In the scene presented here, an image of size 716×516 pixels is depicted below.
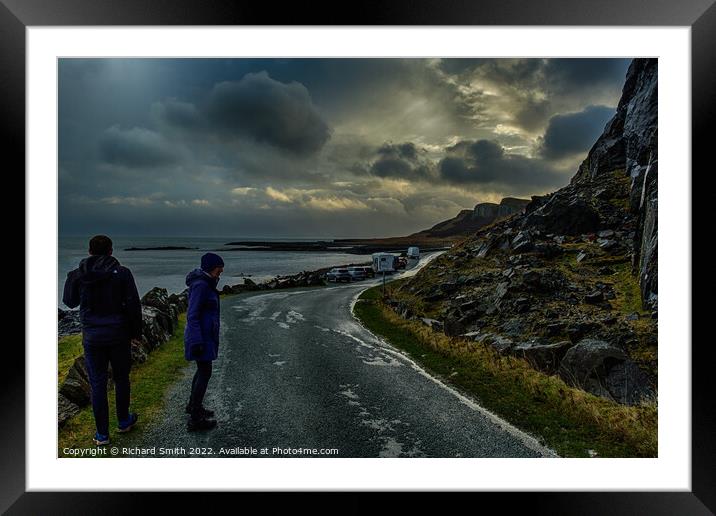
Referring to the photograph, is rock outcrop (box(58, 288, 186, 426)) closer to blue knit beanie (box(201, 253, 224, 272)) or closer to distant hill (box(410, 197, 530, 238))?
blue knit beanie (box(201, 253, 224, 272))

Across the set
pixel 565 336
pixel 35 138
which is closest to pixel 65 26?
pixel 35 138

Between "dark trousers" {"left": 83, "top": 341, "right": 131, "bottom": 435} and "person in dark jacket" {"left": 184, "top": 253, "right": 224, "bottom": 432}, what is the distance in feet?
2.76

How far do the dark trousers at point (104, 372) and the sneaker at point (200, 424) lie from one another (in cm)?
84

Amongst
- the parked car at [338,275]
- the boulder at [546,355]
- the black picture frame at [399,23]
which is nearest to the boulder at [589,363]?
the boulder at [546,355]

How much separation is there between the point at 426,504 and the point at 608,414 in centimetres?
277

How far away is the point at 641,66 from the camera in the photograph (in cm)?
602

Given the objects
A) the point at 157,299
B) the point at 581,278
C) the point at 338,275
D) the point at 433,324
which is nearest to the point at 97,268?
the point at 157,299

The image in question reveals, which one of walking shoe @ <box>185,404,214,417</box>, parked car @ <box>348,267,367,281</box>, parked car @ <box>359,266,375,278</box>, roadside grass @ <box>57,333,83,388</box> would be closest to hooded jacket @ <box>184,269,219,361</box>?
walking shoe @ <box>185,404,214,417</box>

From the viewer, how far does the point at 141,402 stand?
510 cm

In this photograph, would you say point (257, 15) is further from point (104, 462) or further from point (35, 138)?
point (104, 462)

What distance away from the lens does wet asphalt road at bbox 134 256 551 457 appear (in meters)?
4.51

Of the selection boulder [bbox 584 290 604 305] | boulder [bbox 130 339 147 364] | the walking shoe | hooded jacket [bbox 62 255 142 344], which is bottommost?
the walking shoe

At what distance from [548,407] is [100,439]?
20.0 feet

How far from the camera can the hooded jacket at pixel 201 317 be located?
393 cm
